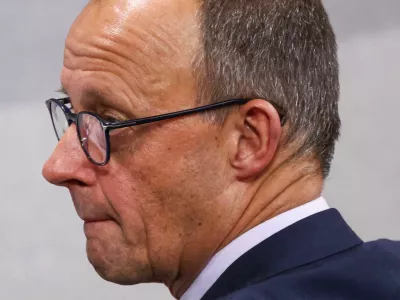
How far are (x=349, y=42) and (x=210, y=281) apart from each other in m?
0.92

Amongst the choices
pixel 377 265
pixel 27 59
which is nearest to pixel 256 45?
pixel 377 265

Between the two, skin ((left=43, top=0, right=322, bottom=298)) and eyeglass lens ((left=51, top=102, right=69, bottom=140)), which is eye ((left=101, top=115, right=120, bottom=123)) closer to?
skin ((left=43, top=0, right=322, bottom=298))

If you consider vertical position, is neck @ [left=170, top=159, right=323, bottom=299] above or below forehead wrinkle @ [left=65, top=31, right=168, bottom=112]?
below

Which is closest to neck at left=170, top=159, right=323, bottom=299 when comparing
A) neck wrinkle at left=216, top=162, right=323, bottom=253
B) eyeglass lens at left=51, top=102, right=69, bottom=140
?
neck wrinkle at left=216, top=162, right=323, bottom=253

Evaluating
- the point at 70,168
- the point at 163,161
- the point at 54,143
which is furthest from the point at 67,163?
the point at 54,143

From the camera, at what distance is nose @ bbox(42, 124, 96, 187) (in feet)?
3.06

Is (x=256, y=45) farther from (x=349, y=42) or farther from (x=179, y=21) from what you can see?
(x=349, y=42)

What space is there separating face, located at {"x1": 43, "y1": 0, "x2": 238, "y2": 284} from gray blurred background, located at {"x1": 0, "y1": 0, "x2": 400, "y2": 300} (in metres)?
0.67

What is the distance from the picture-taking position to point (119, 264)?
3.09 ft

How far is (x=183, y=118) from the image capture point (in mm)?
893

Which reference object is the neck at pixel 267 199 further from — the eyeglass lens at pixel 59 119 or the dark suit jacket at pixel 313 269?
the eyeglass lens at pixel 59 119

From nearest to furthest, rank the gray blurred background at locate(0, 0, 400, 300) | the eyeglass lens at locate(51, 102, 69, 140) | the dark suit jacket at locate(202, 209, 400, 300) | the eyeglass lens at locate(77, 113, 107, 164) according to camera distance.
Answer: the dark suit jacket at locate(202, 209, 400, 300) → the eyeglass lens at locate(77, 113, 107, 164) → the eyeglass lens at locate(51, 102, 69, 140) → the gray blurred background at locate(0, 0, 400, 300)

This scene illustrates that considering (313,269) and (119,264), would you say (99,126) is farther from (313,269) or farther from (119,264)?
(313,269)

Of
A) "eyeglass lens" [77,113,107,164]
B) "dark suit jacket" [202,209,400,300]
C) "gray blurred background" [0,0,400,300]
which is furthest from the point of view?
"gray blurred background" [0,0,400,300]
